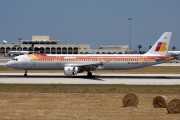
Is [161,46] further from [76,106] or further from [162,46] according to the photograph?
[76,106]

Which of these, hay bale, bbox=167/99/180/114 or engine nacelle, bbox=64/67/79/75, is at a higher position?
engine nacelle, bbox=64/67/79/75

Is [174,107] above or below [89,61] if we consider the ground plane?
below

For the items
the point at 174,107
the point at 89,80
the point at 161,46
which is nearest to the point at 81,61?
the point at 89,80

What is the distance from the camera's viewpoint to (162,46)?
57031 mm

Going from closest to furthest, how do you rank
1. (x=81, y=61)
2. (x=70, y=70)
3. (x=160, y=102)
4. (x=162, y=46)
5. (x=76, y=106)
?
(x=160, y=102)
(x=76, y=106)
(x=70, y=70)
(x=81, y=61)
(x=162, y=46)

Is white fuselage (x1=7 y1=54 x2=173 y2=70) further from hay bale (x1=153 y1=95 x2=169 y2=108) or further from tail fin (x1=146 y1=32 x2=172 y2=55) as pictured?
hay bale (x1=153 y1=95 x2=169 y2=108)

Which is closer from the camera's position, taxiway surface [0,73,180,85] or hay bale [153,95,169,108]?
hay bale [153,95,169,108]

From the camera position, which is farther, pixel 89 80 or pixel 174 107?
pixel 89 80

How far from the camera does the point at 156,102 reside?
2558 centimetres

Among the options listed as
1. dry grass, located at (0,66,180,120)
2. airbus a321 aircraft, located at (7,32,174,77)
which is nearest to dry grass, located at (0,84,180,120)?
dry grass, located at (0,66,180,120)

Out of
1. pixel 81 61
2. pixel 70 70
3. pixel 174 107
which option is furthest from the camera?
pixel 81 61

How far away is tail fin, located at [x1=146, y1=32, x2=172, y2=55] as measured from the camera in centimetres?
5678

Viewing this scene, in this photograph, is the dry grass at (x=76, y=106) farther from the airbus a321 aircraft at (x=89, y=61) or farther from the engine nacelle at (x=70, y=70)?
the airbus a321 aircraft at (x=89, y=61)

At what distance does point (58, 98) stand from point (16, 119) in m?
10.4
